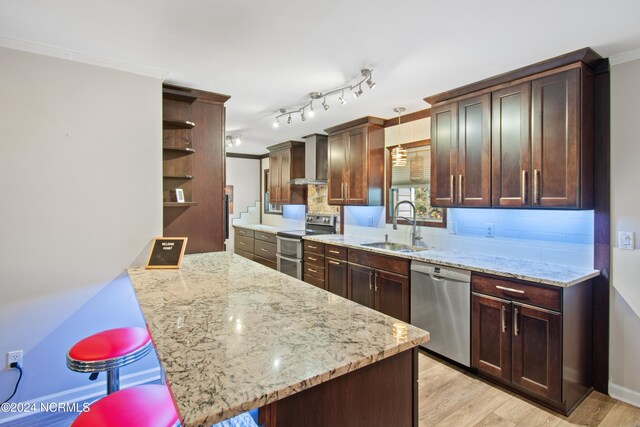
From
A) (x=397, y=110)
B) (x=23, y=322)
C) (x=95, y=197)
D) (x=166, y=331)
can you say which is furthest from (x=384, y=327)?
(x=397, y=110)

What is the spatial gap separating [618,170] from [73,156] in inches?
150

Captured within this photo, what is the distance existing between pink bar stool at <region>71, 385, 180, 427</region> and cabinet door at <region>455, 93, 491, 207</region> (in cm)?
260

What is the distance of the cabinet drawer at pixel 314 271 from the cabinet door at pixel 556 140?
248 centimetres

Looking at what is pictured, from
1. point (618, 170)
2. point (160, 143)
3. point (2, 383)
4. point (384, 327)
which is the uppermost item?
point (160, 143)

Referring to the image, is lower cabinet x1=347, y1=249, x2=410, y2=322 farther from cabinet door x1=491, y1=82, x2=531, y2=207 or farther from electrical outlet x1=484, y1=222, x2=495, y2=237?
cabinet door x1=491, y1=82, x2=531, y2=207

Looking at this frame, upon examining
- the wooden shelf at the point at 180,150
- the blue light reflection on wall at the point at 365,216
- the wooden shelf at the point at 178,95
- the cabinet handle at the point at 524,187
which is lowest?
the blue light reflection on wall at the point at 365,216

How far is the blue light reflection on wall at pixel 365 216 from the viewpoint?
4.17 metres

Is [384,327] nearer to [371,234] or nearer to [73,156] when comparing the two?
[73,156]

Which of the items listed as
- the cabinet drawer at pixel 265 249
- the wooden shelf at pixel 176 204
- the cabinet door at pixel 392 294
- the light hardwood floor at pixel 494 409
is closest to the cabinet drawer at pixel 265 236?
the cabinet drawer at pixel 265 249

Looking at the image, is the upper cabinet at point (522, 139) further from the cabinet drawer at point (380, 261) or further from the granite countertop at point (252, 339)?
the granite countertop at point (252, 339)

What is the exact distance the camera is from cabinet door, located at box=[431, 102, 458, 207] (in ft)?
9.69

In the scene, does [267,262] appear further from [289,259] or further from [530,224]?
[530,224]

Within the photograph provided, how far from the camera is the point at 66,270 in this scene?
2.25 m

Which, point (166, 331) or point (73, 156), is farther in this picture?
point (73, 156)
